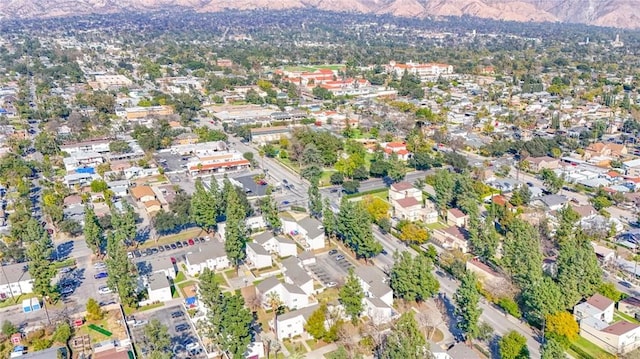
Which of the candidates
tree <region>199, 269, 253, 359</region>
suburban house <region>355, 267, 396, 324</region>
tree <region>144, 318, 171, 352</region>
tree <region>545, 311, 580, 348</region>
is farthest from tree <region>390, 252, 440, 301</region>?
tree <region>144, 318, 171, 352</region>

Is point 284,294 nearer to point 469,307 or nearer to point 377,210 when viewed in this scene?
point 469,307

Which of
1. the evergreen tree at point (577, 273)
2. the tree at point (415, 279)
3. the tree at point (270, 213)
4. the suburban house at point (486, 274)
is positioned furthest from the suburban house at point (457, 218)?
the tree at point (270, 213)

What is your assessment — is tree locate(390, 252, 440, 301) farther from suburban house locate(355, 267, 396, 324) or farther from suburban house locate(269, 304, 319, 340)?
suburban house locate(269, 304, 319, 340)

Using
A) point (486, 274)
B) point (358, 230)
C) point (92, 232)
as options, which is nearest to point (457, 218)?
point (486, 274)

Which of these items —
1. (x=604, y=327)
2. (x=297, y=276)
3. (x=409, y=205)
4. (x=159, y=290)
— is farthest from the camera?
(x=409, y=205)

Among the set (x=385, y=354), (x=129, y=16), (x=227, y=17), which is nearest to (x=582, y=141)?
(x=385, y=354)

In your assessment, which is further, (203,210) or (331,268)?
(203,210)

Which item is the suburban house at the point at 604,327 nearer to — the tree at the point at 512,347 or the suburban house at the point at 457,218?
the tree at the point at 512,347
